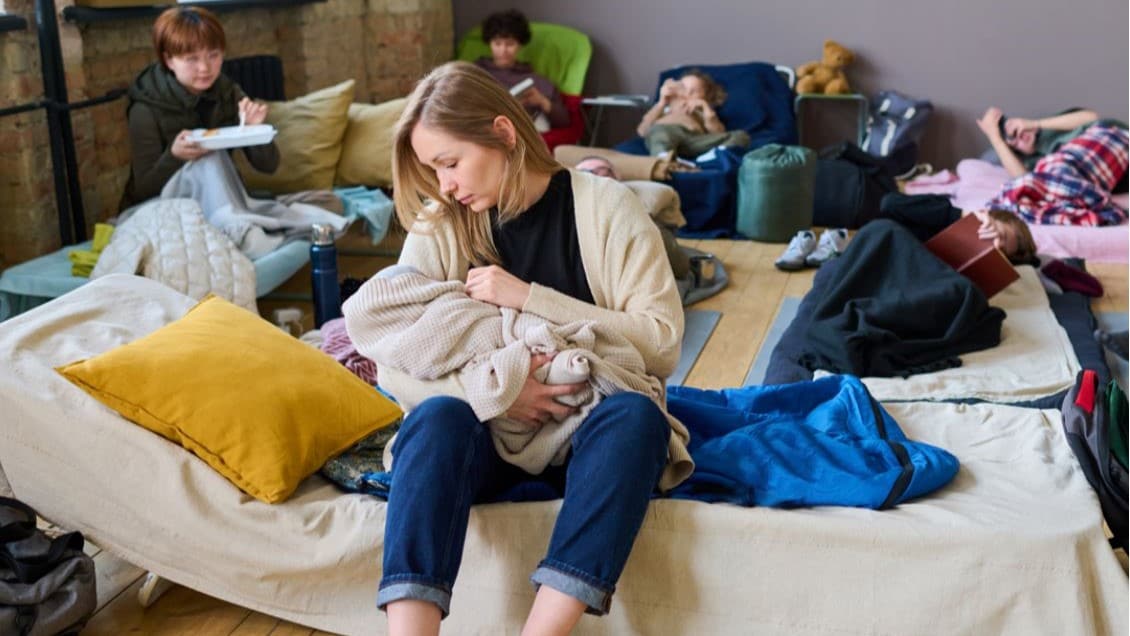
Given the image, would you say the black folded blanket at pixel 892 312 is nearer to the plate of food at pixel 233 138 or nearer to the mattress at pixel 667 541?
the mattress at pixel 667 541

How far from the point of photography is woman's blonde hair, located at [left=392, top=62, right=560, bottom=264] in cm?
229

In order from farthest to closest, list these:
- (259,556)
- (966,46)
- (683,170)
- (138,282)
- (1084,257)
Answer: (966,46), (683,170), (1084,257), (138,282), (259,556)

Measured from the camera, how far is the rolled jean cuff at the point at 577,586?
201cm

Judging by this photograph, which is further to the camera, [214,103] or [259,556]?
[214,103]

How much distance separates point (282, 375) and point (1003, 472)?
1.36 meters

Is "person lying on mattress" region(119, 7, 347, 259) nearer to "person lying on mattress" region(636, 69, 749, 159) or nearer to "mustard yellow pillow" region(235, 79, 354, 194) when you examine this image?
A: "mustard yellow pillow" region(235, 79, 354, 194)

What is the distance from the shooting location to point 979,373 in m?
3.46

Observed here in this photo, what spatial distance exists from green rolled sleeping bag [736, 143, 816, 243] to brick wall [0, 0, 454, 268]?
2064 millimetres

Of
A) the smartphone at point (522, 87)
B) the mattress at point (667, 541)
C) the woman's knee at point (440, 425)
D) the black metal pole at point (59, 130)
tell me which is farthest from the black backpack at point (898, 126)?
the woman's knee at point (440, 425)

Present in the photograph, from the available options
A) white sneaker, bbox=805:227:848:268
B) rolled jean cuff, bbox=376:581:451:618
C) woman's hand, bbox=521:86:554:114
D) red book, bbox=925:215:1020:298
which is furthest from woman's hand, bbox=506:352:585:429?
woman's hand, bbox=521:86:554:114

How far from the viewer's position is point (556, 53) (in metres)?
6.96

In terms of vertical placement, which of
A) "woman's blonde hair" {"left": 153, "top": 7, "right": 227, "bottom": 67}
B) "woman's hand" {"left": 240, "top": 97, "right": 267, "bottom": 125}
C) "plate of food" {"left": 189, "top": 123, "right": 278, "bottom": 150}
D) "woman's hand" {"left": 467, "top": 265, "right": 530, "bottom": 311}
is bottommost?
"plate of food" {"left": 189, "top": 123, "right": 278, "bottom": 150}

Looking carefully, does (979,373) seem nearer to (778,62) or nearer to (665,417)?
(665,417)

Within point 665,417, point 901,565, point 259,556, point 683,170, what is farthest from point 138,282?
point 683,170
